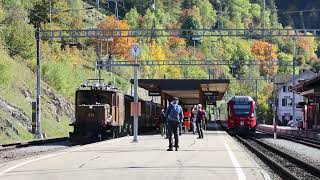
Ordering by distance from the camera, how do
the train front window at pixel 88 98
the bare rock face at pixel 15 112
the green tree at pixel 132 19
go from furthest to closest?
the green tree at pixel 132 19 < the bare rock face at pixel 15 112 < the train front window at pixel 88 98

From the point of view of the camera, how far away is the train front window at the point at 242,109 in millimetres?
50156

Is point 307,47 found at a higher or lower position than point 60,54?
higher

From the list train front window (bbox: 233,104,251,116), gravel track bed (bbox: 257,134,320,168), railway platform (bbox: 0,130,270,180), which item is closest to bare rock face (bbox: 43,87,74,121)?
train front window (bbox: 233,104,251,116)

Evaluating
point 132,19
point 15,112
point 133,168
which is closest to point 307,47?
point 132,19

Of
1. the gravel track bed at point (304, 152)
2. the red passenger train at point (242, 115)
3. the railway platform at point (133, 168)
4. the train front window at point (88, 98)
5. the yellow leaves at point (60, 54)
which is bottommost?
the gravel track bed at point (304, 152)

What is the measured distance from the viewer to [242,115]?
5003cm

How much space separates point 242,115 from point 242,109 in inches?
24.8

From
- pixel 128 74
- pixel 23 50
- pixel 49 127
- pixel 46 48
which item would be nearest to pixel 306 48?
pixel 128 74

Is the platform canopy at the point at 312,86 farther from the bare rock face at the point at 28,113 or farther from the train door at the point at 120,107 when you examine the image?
the bare rock face at the point at 28,113

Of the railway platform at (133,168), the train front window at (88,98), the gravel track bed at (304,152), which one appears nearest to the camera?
the railway platform at (133,168)

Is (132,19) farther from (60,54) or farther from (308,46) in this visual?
(60,54)

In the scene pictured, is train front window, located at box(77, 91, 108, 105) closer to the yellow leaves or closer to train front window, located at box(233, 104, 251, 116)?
train front window, located at box(233, 104, 251, 116)

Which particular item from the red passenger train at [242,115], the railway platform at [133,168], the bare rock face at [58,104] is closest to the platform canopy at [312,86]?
the red passenger train at [242,115]

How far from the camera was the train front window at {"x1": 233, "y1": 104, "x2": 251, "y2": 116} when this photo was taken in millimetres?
50156
